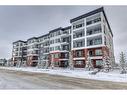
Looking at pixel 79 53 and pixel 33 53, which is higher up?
pixel 33 53

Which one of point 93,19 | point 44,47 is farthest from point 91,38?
point 44,47

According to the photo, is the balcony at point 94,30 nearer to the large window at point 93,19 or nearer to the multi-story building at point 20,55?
the large window at point 93,19

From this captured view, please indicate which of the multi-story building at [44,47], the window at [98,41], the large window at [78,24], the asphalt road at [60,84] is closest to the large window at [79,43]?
the window at [98,41]

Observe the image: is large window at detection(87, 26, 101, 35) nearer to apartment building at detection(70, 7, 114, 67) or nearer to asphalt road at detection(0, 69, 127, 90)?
apartment building at detection(70, 7, 114, 67)

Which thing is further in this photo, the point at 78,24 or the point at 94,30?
the point at 78,24

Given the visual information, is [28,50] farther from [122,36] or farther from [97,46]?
[122,36]

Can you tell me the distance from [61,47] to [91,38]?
948 centimetres

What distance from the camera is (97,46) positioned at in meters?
23.2

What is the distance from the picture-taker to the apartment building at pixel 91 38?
22.9 meters

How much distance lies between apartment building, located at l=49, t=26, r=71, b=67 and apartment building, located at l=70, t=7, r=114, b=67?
4.21 meters

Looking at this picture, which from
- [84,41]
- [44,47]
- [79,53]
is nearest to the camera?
[84,41]

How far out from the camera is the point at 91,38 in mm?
25000

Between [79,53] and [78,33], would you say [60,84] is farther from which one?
[78,33]
